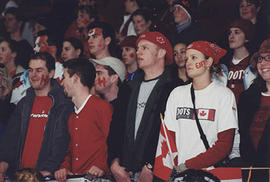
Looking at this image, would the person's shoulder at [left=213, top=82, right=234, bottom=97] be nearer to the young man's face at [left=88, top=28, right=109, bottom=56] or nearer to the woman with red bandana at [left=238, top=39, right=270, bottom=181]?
the woman with red bandana at [left=238, top=39, right=270, bottom=181]

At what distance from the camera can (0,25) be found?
34.9 ft

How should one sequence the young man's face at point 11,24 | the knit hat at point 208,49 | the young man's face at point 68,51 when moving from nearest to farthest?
the knit hat at point 208,49 → the young man's face at point 68,51 → the young man's face at point 11,24

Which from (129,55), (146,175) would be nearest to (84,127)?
(146,175)

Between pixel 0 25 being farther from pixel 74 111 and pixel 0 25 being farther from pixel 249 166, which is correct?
pixel 249 166

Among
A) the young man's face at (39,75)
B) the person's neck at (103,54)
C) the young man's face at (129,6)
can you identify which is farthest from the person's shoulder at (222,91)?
the young man's face at (129,6)

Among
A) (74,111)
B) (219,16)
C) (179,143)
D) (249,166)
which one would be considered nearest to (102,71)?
(74,111)

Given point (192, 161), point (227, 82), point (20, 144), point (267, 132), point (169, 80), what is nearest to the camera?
point (192, 161)

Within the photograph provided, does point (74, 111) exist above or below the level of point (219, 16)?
below

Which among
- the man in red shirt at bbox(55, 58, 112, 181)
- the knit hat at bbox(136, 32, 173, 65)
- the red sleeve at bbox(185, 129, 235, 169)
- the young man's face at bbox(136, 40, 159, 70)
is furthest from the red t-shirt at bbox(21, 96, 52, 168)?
the red sleeve at bbox(185, 129, 235, 169)

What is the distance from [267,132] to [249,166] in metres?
0.47

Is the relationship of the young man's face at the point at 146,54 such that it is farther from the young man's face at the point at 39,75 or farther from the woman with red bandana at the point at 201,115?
the young man's face at the point at 39,75

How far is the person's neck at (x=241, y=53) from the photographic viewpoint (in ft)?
23.8

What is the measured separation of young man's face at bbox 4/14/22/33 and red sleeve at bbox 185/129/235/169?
20.6 feet

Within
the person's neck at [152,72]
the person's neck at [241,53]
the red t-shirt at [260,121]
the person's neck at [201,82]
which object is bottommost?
the red t-shirt at [260,121]
